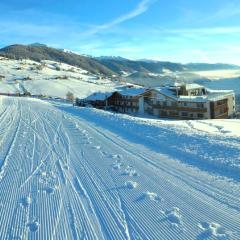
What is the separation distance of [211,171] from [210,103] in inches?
1862

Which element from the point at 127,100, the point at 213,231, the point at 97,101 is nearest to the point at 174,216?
the point at 213,231

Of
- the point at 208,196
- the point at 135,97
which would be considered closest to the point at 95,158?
the point at 208,196

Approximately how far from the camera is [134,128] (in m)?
26.6

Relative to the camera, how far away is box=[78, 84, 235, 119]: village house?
203 feet

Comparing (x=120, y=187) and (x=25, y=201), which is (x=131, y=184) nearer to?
(x=120, y=187)

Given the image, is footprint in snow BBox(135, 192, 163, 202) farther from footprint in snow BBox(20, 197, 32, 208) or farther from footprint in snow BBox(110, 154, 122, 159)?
footprint in snow BBox(110, 154, 122, 159)

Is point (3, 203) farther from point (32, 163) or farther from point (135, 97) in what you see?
point (135, 97)

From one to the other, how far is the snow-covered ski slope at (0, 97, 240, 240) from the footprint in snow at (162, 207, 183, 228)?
3 centimetres

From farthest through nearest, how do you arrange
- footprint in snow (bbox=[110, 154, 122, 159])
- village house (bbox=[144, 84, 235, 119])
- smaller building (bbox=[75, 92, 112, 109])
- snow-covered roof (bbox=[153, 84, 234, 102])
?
smaller building (bbox=[75, 92, 112, 109]) < snow-covered roof (bbox=[153, 84, 234, 102]) < village house (bbox=[144, 84, 235, 119]) < footprint in snow (bbox=[110, 154, 122, 159])

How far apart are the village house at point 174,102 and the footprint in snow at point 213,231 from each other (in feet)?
171

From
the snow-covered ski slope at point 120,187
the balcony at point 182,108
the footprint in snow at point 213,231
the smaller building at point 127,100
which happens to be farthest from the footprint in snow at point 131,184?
the smaller building at point 127,100

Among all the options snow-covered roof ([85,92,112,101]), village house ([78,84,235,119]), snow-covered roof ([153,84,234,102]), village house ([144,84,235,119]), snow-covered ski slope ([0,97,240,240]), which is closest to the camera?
snow-covered ski slope ([0,97,240,240])

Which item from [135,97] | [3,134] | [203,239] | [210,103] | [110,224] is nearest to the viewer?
[203,239]

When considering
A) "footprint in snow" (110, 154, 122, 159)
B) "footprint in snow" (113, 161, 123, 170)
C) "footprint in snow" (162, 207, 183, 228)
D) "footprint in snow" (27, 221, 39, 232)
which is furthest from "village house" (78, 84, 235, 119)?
"footprint in snow" (27, 221, 39, 232)
